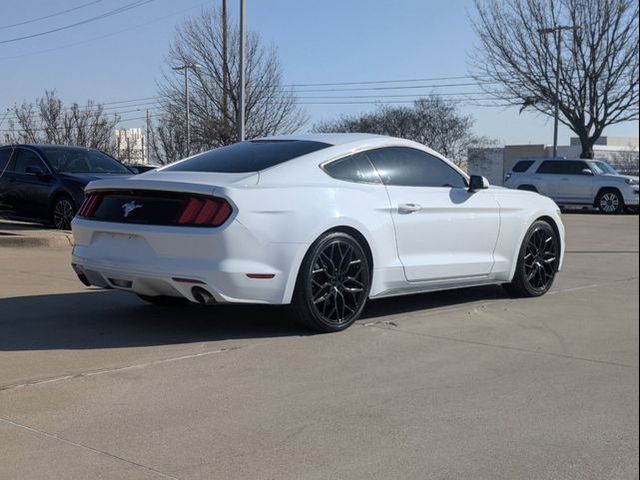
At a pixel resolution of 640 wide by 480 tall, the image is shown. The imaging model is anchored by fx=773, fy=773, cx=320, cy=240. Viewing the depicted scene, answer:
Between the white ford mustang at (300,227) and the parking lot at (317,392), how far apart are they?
42 centimetres

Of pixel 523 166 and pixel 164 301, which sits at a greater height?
pixel 523 166

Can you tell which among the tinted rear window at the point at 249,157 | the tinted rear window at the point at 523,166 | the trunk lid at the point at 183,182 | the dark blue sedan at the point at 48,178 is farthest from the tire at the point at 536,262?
the tinted rear window at the point at 523,166

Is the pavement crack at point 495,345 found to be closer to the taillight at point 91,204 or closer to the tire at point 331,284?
the tire at point 331,284

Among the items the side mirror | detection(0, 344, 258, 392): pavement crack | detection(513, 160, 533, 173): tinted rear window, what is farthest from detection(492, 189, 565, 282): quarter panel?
detection(513, 160, 533, 173): tinted rear window

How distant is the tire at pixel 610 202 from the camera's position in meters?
24.7

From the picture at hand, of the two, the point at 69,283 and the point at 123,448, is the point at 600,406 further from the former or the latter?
the point at 69,283

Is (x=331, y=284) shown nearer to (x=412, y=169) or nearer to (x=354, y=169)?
(x=354, y=169)

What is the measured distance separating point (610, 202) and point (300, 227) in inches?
844

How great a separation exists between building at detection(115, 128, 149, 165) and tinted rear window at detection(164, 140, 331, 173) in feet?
91.1

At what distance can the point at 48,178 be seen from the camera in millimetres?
12695

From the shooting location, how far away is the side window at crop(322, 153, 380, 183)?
6.36m

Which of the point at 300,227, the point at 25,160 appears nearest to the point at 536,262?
the point at 300,227

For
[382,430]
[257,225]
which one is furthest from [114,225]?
[382,430]

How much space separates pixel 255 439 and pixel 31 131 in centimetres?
2970
